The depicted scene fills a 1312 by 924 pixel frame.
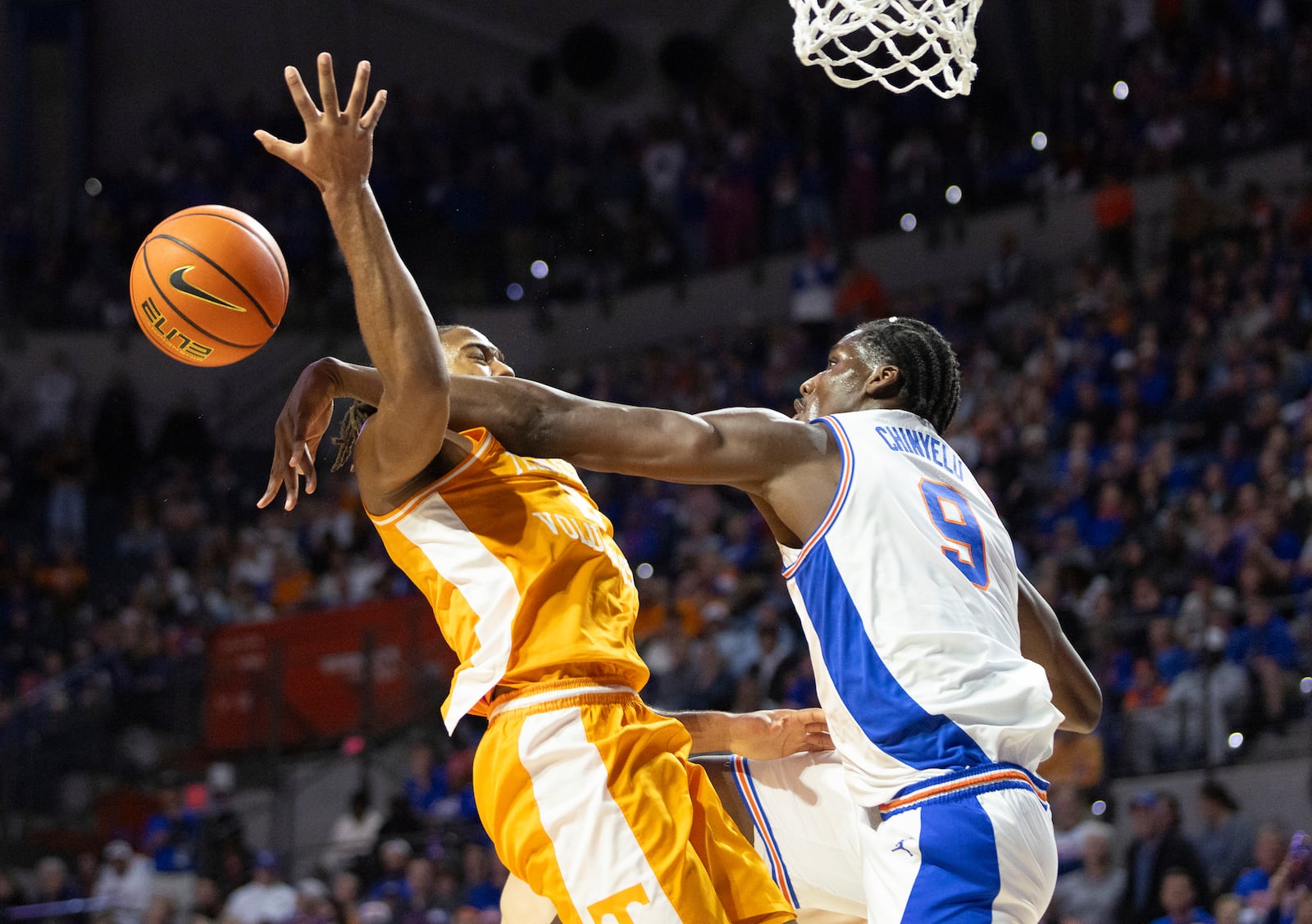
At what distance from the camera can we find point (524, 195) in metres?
18.1

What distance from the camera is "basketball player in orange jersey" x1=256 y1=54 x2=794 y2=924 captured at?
349 centimetres

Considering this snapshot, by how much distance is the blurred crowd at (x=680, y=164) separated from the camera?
46.0 feet

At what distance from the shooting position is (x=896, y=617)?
3182 millimetres

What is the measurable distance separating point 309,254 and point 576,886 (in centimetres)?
1499

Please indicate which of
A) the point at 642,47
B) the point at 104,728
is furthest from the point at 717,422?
the point at 642,47

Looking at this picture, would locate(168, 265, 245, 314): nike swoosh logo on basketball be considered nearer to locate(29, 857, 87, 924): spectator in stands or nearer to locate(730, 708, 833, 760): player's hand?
locate(730, 708, 833, 760): player's hand

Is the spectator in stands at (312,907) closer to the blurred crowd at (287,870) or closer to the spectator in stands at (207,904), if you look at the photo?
the blurred crowd at (287,870)

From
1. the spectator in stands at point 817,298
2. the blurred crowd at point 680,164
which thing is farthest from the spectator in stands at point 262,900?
the blurred crowd at point 680,164

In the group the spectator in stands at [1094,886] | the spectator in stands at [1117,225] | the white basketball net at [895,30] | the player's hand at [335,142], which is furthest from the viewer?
the spectator in stands at [1117,225]

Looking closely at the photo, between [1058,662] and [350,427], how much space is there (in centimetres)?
201

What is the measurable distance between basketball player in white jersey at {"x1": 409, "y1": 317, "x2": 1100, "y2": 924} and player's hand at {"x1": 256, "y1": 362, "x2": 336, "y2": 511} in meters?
0.49

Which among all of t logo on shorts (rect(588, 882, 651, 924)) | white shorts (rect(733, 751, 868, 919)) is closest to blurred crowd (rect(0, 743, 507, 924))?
white shorts (rect(733, 751, 868, 919))

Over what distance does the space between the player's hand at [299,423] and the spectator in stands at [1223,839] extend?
5310 mm

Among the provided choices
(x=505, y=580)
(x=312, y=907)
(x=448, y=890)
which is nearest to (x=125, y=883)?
(x=312, y=907)
